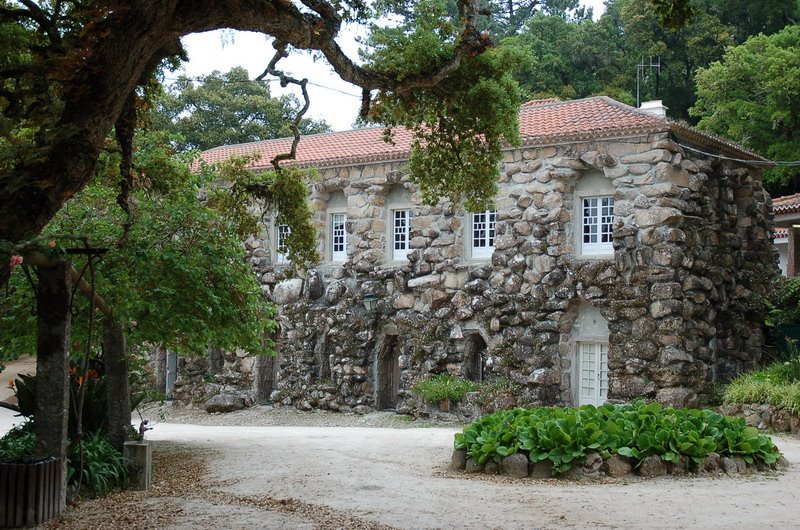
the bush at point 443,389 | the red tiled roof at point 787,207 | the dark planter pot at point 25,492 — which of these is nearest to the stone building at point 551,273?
the bush at point 443,389

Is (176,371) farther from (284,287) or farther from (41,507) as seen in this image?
(41,507)

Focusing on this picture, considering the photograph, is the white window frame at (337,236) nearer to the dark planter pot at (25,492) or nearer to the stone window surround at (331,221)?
the stone window surround at (331,221)

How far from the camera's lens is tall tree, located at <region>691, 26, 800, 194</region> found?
28531 mm

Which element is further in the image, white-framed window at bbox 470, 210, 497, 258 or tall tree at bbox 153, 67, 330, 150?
tall tree at bbox 153, 67, 330, 150

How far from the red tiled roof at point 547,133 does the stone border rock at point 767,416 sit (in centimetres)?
532

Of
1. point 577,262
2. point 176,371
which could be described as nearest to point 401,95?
point 577,262

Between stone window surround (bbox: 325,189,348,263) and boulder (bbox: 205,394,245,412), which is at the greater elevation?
stone window surround (bbox: 325,189,348,263)

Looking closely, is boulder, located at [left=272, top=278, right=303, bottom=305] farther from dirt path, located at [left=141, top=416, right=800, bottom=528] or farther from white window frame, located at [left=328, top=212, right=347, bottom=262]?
dirt path, located at [left=141, top=416, right=800, bottom=528]

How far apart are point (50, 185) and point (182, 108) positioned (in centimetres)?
3359

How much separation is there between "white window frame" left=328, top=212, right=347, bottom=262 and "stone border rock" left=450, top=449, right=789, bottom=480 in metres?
13.9

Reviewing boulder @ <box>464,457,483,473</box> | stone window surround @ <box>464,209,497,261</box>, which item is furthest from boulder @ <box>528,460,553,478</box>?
stone window surround @ <box>464,209,497,261</box>

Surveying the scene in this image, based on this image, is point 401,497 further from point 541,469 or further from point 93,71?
point 93,71

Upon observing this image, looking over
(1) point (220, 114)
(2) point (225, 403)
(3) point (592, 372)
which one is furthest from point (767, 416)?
(1) point (220, 114)

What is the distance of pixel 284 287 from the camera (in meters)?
25.2
